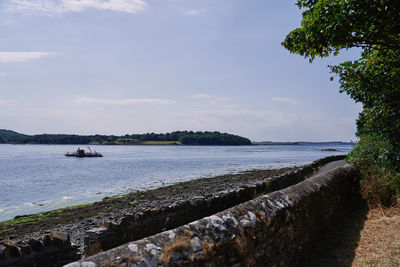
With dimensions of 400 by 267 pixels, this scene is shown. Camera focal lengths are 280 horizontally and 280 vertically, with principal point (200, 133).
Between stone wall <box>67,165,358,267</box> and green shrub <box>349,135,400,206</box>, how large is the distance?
3266mm

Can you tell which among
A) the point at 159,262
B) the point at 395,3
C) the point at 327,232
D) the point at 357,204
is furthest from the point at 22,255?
the point at 357,204

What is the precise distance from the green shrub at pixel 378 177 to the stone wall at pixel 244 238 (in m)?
3.27

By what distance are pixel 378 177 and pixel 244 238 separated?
23.6ft

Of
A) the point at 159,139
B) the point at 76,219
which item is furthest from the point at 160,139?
the point at 76,219

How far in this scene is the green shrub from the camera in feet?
26.5

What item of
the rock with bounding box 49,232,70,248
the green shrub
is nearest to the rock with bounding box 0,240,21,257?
the rock with bounding box 49,232,70,248

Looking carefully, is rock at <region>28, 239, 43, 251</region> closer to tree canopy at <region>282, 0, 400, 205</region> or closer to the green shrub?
tree canopy at <region>282, 0, 400, 205</region>

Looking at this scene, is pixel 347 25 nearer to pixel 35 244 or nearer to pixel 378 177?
pixel 378 177

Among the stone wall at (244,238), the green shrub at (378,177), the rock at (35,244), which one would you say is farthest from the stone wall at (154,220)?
the green shrub at (378,177)

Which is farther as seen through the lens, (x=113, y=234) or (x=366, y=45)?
(x=366, y=45)

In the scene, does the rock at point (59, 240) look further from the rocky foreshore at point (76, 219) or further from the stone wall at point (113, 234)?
the rocky foreshore at point (76, 219)

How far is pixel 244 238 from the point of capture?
10.7ft

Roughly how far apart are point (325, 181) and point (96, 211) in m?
12.9

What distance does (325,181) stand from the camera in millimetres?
6742
